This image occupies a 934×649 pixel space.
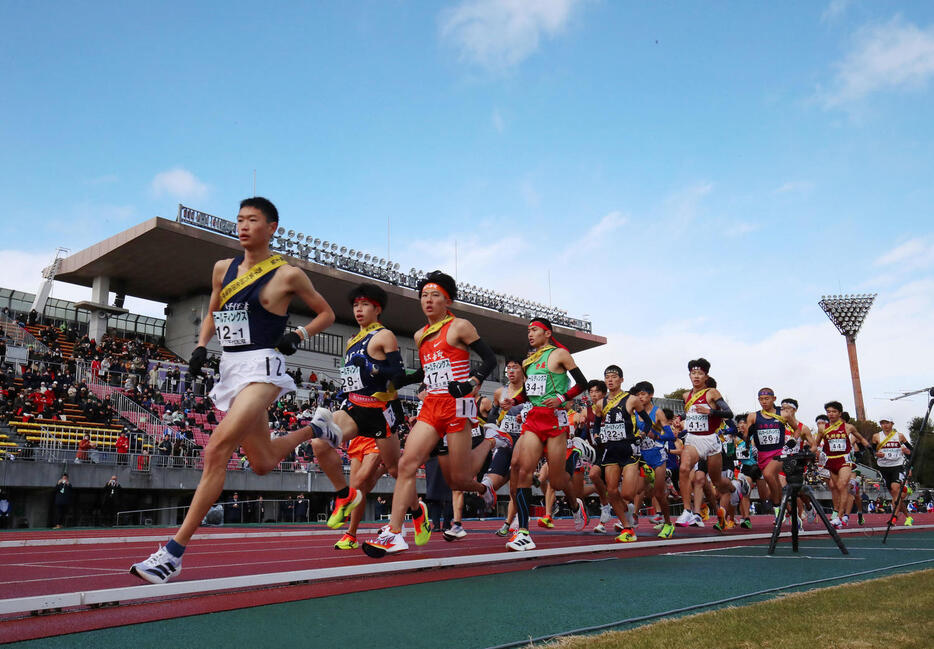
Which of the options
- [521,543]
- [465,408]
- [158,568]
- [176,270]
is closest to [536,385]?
[465,408]

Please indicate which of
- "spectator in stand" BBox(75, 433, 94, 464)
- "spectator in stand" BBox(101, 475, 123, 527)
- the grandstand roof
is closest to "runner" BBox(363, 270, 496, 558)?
"spectator in stand" BBox(101, 475, 123, 527)

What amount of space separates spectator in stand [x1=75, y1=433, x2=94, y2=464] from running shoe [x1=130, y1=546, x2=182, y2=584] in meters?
19.5

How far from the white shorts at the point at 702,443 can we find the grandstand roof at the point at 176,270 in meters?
28.5

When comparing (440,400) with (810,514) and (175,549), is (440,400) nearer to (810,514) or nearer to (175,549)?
(175,549)

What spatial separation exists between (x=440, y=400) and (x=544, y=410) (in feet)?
5.90

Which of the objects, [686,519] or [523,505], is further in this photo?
[686,519]

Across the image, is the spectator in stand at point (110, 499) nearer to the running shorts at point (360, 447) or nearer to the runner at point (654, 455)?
the runner at point (654, 455)

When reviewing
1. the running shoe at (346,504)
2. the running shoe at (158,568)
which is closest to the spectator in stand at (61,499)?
the running shoe at (346,504)

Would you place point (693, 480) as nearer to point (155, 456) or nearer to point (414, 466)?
point (414, 466)

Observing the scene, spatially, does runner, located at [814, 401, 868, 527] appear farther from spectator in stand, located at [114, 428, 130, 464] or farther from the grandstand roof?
the grandstand roof

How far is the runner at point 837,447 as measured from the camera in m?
14.8

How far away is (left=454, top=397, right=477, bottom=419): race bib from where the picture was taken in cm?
724

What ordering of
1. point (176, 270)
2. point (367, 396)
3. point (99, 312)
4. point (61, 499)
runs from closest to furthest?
point (367, 396) < point (61, 499) < point (99, 312) < point (176, 270)

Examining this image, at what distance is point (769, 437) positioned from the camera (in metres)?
13.2
